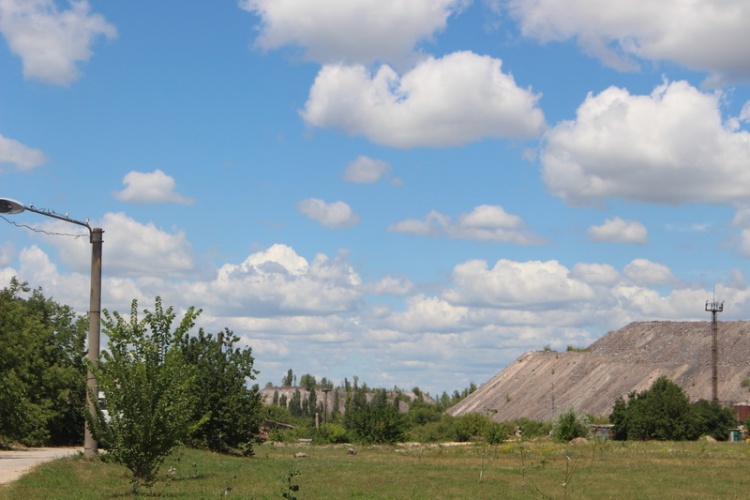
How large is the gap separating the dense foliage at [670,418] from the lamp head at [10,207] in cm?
5526

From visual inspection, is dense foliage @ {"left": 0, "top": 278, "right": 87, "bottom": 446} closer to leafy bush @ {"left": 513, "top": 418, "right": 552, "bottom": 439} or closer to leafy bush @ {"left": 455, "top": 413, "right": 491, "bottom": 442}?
leafy bush @ {"left": 455, "top": 413, "right": 491, "bottom": 442}

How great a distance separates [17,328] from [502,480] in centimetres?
2131

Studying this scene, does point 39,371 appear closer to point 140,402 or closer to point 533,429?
point 140,402

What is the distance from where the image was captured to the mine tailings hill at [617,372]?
10325 centimetres

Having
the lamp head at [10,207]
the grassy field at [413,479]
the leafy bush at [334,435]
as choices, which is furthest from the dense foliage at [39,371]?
the leafy bush at [334,435]

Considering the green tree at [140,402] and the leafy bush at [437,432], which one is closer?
the green tree at [140,402]

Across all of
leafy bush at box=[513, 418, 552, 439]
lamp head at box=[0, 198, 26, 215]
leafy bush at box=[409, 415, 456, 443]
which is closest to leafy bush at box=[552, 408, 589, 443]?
leafy bush at box=[409, 415, 456, 443]

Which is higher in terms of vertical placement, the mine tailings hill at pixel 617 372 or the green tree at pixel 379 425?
the mine tailings hill at pixel 617 372

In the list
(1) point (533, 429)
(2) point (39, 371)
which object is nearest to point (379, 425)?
(2) point (39, 371)

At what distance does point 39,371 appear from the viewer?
153 feet

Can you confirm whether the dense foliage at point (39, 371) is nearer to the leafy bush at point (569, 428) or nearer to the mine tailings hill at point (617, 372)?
the leafy bush at point (569, 428)

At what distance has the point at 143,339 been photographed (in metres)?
23.2

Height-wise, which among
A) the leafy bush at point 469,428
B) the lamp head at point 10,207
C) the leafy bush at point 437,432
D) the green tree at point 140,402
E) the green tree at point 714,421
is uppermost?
the lamp head at point 10,207

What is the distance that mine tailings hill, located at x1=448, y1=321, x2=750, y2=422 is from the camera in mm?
103250
